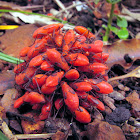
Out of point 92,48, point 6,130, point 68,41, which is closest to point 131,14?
point 92,48

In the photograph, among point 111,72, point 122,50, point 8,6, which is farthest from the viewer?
point 8,6

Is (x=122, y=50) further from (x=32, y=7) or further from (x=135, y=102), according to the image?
(x=32, y=7)

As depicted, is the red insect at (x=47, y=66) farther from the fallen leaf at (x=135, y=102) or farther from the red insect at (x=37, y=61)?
the fallen leaf at (x=135, y=102)

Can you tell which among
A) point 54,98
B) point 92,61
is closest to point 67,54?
point 92,61

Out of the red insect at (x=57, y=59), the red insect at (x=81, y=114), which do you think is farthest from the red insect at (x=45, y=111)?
the red insect at (x=57, y=59)

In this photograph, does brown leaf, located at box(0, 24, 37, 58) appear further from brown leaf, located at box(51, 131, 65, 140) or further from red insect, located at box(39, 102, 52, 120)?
brown leaf, located at box(51, 131, 65, 140)

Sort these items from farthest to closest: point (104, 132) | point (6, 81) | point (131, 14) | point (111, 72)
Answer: point (131, 14) < point (111, 72) < point (6, 81) < point (104, 132)
